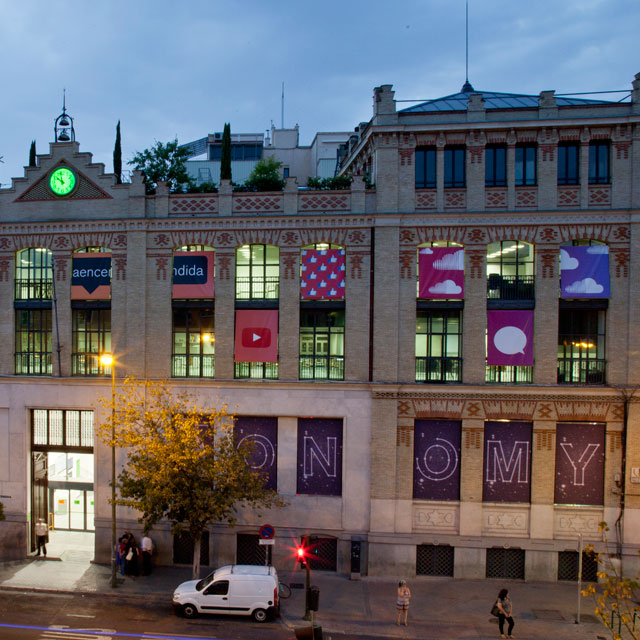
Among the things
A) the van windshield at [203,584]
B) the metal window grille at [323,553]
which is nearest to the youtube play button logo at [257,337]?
the metal window grille at [323,553]

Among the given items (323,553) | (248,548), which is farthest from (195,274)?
Result: (323,553)

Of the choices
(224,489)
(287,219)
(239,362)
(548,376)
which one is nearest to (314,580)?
(224,489)

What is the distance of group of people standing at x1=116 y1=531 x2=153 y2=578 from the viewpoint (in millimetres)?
22438

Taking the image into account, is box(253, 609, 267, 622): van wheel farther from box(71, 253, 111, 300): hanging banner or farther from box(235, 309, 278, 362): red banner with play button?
box(71, 253, 111, 300): hanging banner

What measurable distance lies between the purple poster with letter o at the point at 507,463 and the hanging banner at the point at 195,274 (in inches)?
530

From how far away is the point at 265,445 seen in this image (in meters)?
23.8

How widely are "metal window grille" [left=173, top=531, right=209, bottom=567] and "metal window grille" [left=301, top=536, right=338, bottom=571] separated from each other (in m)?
4.51

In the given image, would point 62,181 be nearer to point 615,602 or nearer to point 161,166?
point 161,166

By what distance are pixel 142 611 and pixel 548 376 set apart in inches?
700

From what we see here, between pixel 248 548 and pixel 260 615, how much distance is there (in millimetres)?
4825

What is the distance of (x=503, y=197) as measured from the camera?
22.9m

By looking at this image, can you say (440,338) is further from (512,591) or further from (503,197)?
(512,591)

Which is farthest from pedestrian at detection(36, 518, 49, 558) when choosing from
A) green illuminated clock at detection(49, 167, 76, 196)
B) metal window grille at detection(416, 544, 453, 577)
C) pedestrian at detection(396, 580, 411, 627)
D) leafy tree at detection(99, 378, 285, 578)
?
metal window grille at detection(416, 544, 453, 577)

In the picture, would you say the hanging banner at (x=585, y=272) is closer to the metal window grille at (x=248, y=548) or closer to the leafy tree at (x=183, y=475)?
the leafy tree at (x=183, y=475)
